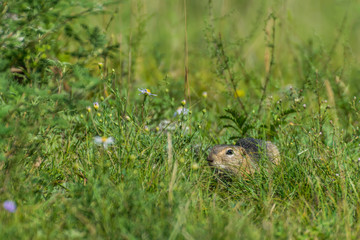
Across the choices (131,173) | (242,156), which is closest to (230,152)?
(242,156)

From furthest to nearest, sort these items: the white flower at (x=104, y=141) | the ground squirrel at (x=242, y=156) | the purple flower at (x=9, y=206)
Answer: the ground squirrel at (x=242, y=156) < the white flower at (x=104, y=141) < the purple flower at (x=9, y=206)

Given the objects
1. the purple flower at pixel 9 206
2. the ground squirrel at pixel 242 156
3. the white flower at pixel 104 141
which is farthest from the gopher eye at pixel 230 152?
the purple flower at pixel 9 206

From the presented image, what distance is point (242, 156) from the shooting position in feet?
10.5

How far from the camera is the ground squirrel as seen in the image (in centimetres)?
307

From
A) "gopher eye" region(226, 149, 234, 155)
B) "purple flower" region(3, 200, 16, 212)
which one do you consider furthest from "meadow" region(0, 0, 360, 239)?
"gopher eye" region(226, 149, 234, 155)

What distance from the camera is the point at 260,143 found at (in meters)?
3.26

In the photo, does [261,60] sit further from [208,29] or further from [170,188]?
[170,188]

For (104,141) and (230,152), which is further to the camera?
(230,152)

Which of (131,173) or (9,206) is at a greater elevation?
(131,173)

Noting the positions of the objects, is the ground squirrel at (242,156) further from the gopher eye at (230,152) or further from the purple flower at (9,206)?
the purple flower at (9,206)

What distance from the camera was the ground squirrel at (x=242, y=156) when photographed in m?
3.07

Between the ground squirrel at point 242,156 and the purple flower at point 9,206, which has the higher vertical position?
the ground squirrel at point 242,156

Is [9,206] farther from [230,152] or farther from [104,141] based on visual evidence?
[230,152]

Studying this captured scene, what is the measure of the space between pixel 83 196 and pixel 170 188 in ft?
1.43
